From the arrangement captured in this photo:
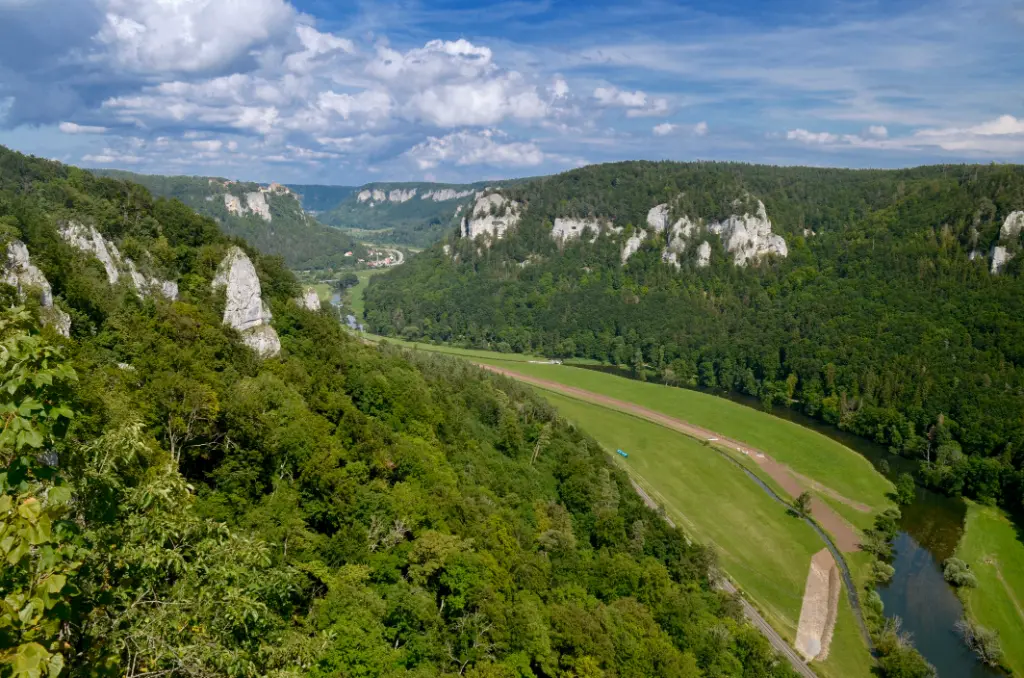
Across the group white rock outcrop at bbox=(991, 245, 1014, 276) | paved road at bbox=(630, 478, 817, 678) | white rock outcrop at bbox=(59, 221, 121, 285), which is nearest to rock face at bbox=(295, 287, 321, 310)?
white rock outcrop at bbox=(59, 221, 121, 285)

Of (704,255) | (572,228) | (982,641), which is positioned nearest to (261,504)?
(982,641)

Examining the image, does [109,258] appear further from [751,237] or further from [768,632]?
[751,237]

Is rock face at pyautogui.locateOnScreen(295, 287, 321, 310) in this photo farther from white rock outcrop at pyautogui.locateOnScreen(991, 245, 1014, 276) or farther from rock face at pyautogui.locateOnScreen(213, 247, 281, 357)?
white rock outcrop at pyautogui.locateOnScreen(991, 245, 1014, 276)

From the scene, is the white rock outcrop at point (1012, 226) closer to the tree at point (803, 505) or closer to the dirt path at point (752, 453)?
the dirt path at point (752, 453)

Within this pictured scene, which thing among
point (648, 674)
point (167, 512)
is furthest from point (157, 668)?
point (648, 674)

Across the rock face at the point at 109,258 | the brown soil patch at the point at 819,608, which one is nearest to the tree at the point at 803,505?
the brown soil patch at the point at 819,608

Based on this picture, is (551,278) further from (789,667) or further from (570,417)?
(789,667)

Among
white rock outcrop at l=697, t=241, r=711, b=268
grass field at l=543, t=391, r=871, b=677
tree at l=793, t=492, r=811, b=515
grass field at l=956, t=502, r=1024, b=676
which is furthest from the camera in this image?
white rock outcrop at l=697, t=241, r=711, b=268
